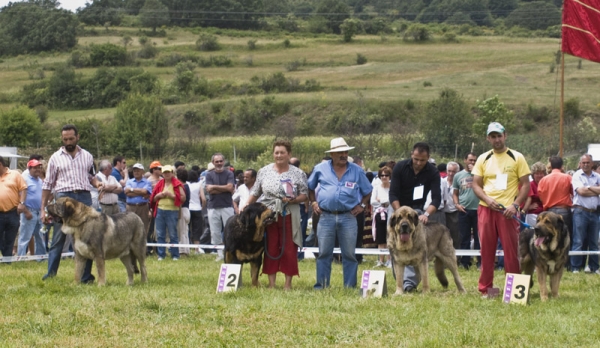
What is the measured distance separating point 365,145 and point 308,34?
9507cm

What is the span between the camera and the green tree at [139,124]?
4700cm

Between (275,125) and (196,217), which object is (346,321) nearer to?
(196,217)

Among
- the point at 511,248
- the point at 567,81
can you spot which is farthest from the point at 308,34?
the point at 511,248

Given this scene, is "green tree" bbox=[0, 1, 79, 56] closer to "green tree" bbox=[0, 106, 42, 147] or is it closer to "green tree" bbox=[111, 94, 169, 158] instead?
"green tree" bbox=[0, 106, 42, 147]

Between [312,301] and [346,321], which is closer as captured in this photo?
[346,321]

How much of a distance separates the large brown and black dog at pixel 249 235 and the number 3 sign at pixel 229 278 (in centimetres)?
62

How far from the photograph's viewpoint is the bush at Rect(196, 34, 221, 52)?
10838 centimetres

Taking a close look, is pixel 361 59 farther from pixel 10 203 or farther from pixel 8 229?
pixel 10 203

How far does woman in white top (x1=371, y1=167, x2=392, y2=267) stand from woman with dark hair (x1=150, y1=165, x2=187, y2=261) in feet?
13.1

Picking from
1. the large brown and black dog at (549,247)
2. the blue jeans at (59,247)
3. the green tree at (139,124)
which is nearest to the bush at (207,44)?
the green tree at (139,124)

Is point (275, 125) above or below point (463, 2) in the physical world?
below

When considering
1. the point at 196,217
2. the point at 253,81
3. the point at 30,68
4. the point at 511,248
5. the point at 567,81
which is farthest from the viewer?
the point at 30,68

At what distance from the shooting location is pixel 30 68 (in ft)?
321

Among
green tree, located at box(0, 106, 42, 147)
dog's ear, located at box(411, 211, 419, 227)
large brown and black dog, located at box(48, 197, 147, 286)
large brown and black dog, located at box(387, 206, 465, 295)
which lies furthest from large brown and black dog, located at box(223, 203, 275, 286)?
green tree, located at box(0, 106, 42, 147)
